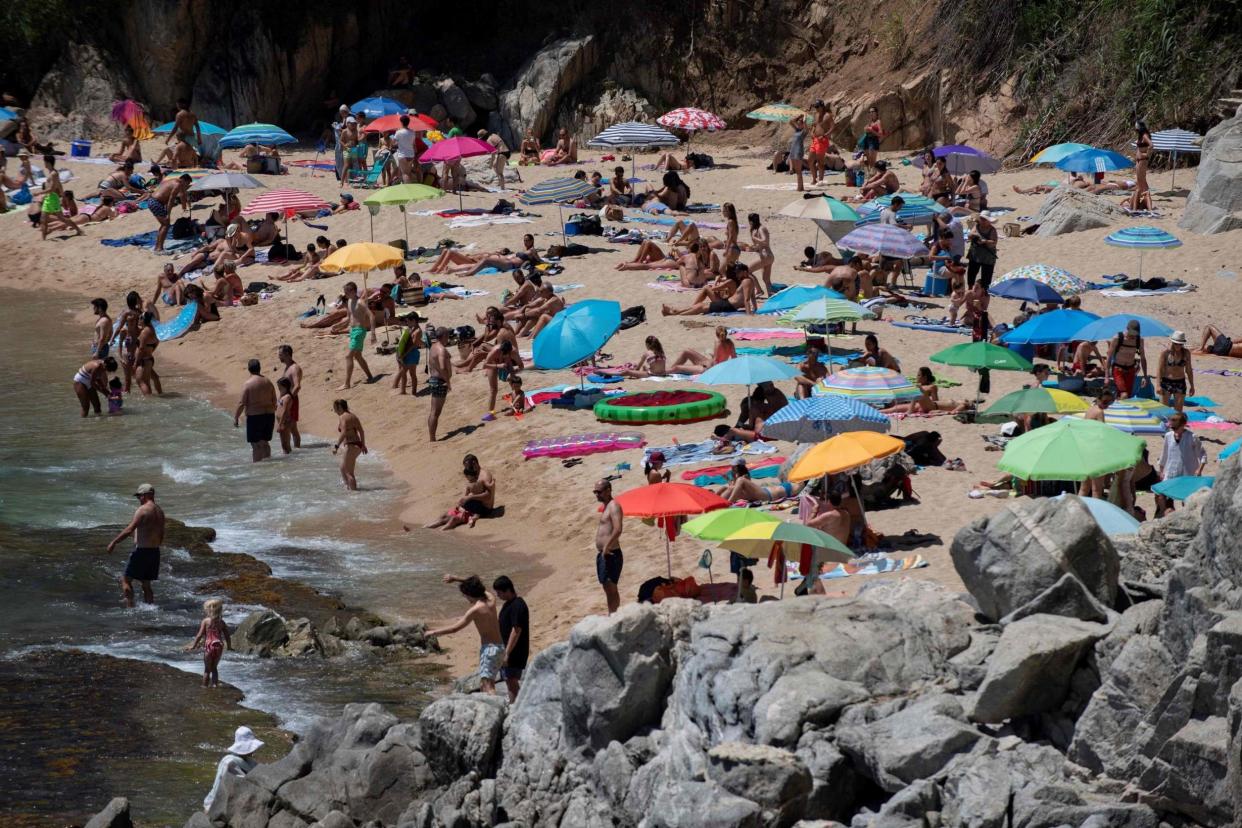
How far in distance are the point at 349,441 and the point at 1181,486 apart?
8.87 meters

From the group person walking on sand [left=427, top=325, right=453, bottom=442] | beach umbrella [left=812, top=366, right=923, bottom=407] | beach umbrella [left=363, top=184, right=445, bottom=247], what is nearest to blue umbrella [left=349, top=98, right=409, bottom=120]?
beach umbrella [left=363, top=184, right=445, bottom=247]

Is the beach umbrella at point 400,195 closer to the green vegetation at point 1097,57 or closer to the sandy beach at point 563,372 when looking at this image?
the sandy beach at point 563,372

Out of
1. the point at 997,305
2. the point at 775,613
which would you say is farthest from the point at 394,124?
the point at 775,613

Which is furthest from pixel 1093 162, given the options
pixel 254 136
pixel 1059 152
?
pixel 254 136

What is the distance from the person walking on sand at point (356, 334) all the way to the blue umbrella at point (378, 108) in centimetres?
1179

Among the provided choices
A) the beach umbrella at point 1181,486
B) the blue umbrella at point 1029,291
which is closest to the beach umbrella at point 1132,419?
the beach umbrella at point 1181,486

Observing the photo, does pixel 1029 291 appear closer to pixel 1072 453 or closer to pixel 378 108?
pixel 1072 453

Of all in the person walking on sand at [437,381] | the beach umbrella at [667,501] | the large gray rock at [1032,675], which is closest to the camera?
the large gray rock at [1032,675]

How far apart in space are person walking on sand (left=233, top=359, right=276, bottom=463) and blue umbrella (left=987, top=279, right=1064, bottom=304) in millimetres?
8748

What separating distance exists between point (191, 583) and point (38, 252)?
1729 cm

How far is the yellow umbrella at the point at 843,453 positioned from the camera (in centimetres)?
1269

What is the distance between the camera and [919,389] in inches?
679

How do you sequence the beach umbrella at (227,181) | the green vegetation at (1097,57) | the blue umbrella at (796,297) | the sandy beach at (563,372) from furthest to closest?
the green vegetation at (1097,57) < the beach umbrella at (227,181) < the blue umbrella at (796,297) < the sandy beach at (563,372)

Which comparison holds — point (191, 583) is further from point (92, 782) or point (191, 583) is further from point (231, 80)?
point (231, 80)
